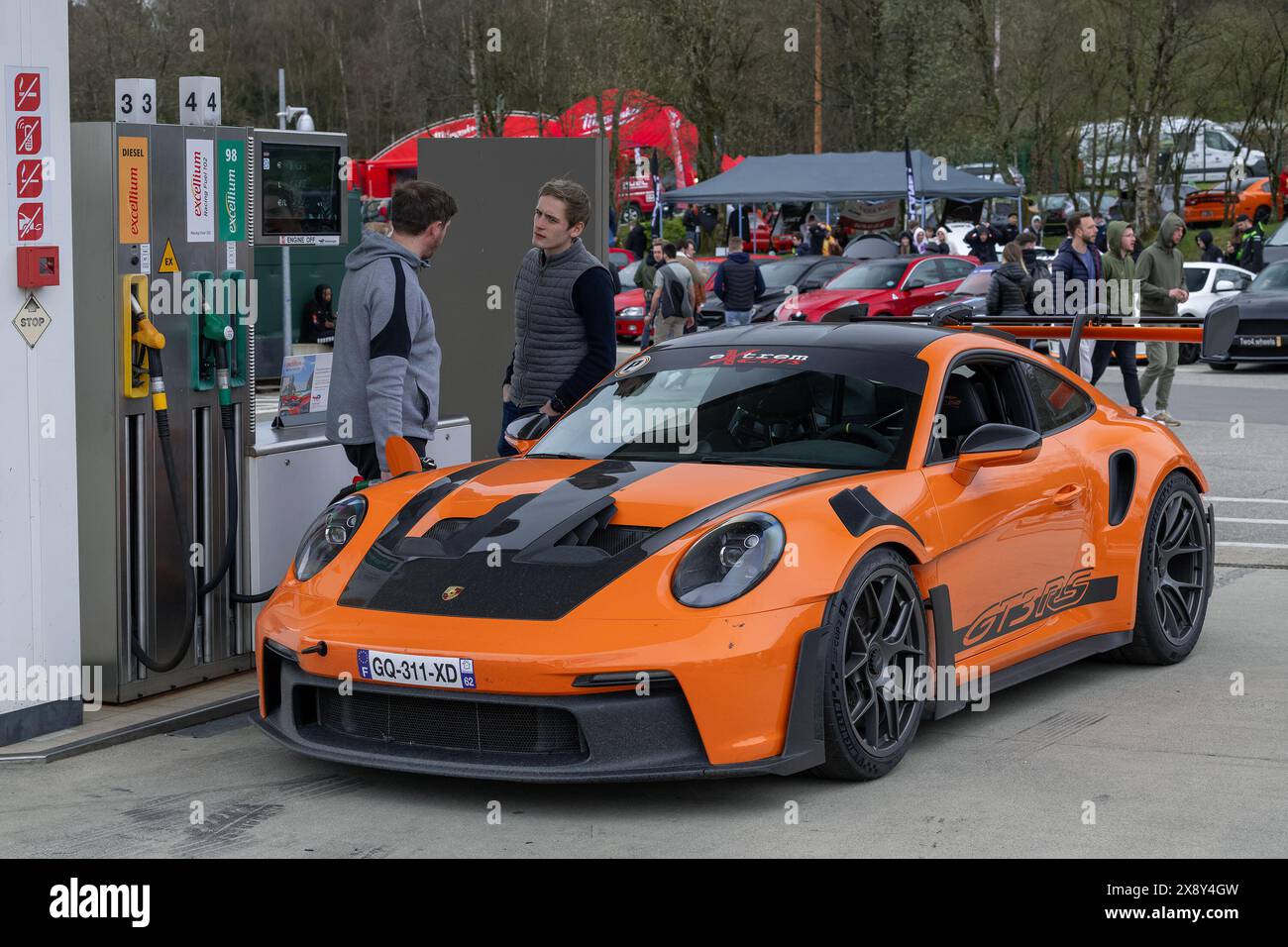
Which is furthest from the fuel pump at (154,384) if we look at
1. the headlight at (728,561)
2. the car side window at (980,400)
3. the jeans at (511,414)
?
the car side window at (980,400)

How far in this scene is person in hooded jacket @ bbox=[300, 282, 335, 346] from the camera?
1972 cm

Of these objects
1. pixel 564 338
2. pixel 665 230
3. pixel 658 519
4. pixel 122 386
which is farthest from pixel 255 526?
pixel 665 230

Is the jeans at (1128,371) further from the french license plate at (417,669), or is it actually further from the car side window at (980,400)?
the french license plate at (417,669)

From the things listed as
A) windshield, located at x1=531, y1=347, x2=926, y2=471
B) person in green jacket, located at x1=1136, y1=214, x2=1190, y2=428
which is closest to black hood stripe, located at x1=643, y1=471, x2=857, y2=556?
windshield, located at x1=531, y1=347, x2=926, y2=471

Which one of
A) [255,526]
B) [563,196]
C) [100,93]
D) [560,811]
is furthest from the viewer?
[100,93]

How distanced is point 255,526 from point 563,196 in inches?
78.4

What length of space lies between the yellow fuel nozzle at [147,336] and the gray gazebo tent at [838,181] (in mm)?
29068

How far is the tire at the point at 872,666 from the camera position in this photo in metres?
5.10

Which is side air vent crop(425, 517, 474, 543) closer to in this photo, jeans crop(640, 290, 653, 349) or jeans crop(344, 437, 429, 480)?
jeans crop(344, 437, 429, 480)

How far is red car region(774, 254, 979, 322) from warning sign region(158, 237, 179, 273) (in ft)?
67.1

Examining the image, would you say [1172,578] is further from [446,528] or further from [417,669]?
[417,669]

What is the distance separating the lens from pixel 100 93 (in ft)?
112

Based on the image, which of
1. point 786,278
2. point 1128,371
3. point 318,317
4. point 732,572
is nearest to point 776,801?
point 732,572

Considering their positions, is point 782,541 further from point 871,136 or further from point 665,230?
point 871,136
